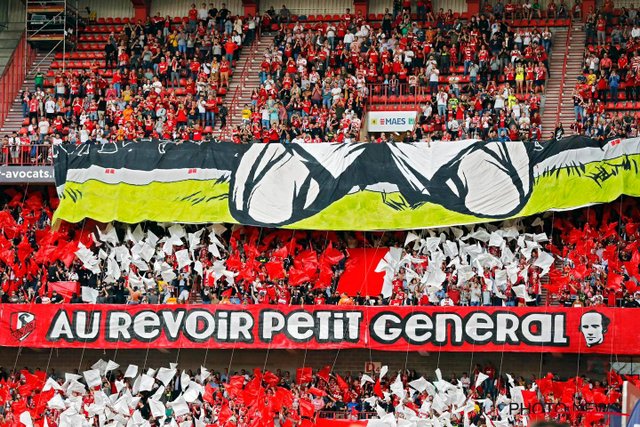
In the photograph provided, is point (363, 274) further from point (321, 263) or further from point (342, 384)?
point (342, 384)

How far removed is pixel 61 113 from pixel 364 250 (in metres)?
10.6

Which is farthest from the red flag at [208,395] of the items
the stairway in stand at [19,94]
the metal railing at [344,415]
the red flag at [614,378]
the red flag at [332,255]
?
the stairway in stand at [19,94]

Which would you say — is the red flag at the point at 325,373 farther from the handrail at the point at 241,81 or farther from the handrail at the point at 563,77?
the handrail at the point at 563,77

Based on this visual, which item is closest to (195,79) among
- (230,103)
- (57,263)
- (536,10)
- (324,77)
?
(230,103)

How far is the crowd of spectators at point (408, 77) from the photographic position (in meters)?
36.8

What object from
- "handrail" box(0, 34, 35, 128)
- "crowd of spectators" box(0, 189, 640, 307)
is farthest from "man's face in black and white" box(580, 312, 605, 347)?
"handrail" box(0, 34, 35, 128)

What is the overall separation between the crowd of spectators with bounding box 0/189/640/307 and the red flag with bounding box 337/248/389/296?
63 millimetres

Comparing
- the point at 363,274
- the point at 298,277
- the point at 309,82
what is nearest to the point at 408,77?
the point at 309,82

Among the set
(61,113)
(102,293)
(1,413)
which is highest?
(61,113)

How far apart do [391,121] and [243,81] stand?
5088mm

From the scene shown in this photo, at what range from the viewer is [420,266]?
3325 centimetres

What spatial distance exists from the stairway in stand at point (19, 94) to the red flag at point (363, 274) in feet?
39.0

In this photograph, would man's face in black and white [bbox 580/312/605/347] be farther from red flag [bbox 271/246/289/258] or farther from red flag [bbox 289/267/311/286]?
red flag [bbox 271/246/289/258]

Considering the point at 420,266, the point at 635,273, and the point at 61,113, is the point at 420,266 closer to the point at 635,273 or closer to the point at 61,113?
the point at 635,273
